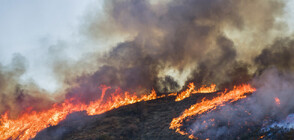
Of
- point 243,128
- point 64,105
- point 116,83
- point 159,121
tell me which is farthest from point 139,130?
point 116,83

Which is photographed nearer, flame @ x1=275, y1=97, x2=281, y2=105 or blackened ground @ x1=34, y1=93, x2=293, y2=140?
flame @ x1=275, y1=97, x2=281, y2=105

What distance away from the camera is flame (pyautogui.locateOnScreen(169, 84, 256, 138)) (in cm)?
2124

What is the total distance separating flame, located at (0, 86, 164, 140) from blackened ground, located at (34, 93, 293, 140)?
147 centimetres

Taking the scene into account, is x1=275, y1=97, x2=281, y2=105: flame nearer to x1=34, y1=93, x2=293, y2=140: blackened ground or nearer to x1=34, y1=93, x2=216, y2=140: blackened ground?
x1=34, y1=93, x2=293, y2=140: blackened ground

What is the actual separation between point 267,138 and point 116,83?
1061 inches

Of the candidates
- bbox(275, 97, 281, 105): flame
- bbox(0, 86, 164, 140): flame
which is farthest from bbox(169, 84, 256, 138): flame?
bbox(0, 86, 164, 140): flame

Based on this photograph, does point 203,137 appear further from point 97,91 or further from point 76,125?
point 97,91

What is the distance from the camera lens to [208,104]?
23406 mm

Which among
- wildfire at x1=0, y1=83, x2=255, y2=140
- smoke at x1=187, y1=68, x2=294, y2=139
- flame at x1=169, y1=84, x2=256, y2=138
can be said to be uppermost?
wildfire at x1=0, y1=83, x2=255, y2=140

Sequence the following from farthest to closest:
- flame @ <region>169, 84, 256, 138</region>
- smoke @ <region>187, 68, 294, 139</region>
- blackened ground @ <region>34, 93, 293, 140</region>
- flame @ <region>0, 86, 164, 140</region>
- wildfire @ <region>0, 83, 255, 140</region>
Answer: flame @ <region>0, 86, 164, 140</region> → wildfire @ <region>0, 83, 255, 140</region> → flame @ <region>169, 84, 256, 138</region> → blackened ground @ <region>34, 93, 293, 140</region> → smoke @ <region>187, 68, 294, 139</region>

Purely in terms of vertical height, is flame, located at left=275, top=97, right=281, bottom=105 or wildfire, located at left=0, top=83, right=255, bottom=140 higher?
wildfire, located at left=0, top=83, right=255, bottom=140

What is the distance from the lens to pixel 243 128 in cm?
1734

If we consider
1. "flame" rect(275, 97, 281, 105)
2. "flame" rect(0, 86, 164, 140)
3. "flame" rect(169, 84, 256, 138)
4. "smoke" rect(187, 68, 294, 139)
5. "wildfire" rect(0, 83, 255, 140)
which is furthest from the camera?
"flame" rect(0, 86, 164, 140)

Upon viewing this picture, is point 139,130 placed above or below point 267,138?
above
